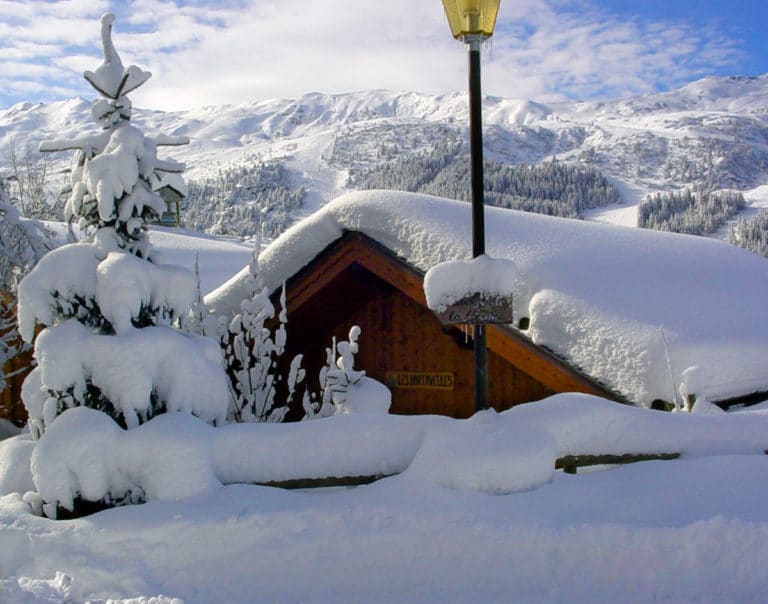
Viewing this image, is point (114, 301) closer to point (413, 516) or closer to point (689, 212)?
point (413, 516)

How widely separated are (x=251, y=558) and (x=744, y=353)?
531 cm

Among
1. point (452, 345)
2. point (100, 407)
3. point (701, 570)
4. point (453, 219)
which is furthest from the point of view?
point (452, 345)

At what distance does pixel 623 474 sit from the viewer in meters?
4.36

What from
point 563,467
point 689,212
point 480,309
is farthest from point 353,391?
point 689,212

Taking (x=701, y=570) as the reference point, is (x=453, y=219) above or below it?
above

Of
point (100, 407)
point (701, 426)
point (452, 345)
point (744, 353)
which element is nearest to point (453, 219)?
point (452, 345)

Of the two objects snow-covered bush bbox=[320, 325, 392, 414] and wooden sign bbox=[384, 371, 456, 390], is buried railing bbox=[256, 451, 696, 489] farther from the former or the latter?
wooden sign bbox=[384, 371, 456, 390]

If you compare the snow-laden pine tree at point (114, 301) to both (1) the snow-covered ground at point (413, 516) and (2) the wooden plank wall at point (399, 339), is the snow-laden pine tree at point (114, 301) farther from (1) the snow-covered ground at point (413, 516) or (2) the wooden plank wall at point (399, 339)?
(2) the wooden plank wall at point (399, 339)

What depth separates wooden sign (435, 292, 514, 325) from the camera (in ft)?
14.8

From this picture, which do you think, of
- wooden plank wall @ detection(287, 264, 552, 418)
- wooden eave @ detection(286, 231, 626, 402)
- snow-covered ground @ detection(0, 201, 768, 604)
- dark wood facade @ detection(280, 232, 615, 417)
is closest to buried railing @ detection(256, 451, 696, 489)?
snow-covered ground @ detection(0, 201, 768, 604)

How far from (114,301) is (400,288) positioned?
3852 millimetres

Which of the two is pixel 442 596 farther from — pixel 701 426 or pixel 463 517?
pixel 701 426

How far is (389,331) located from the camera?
914cm

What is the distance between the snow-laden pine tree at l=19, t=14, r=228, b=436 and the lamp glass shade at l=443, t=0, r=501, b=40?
2.08m
